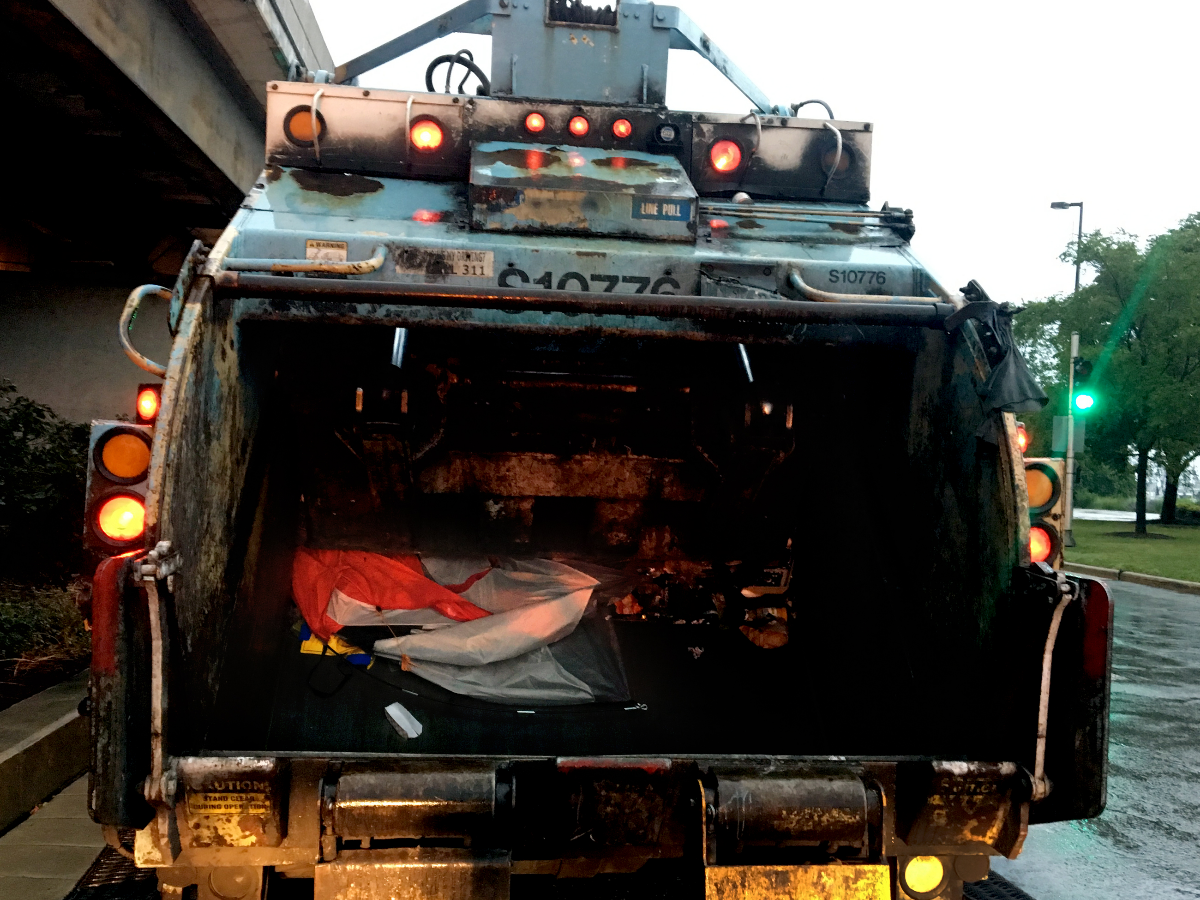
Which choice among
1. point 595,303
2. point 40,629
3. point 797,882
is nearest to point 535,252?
point 595,303

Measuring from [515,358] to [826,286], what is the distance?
1.00 metres

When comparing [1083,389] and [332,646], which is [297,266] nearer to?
[332,646]

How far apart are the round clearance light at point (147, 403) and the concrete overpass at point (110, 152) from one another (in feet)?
9.87

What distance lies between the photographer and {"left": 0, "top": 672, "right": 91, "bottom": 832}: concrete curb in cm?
310

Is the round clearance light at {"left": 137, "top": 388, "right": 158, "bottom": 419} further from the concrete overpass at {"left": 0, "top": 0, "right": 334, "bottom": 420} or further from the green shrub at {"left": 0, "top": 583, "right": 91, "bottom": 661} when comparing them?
the concrete overpass at {"left": 0, "top": 0, "right": 334, "bottom": 420}

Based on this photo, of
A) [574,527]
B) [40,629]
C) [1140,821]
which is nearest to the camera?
[574,527]

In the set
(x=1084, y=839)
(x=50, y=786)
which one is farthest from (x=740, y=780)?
(x=50, y=786)

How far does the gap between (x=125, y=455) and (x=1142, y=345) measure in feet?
80.1

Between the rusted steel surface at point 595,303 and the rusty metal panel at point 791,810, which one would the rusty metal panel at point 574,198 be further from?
the rusty metal panel at point 791,810

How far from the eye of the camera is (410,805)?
178cm

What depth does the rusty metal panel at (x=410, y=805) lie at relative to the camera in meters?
1.78

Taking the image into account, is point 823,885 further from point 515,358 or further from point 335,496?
point 335,496

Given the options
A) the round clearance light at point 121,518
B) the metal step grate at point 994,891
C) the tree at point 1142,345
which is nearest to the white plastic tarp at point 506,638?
the round clearance light at point 121,518

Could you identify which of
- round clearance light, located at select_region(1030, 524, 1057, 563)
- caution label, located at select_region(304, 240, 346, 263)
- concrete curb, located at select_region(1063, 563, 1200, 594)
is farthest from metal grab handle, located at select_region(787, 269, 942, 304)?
concrete curb, located at select_region(1063, 563, 1200, 594)
